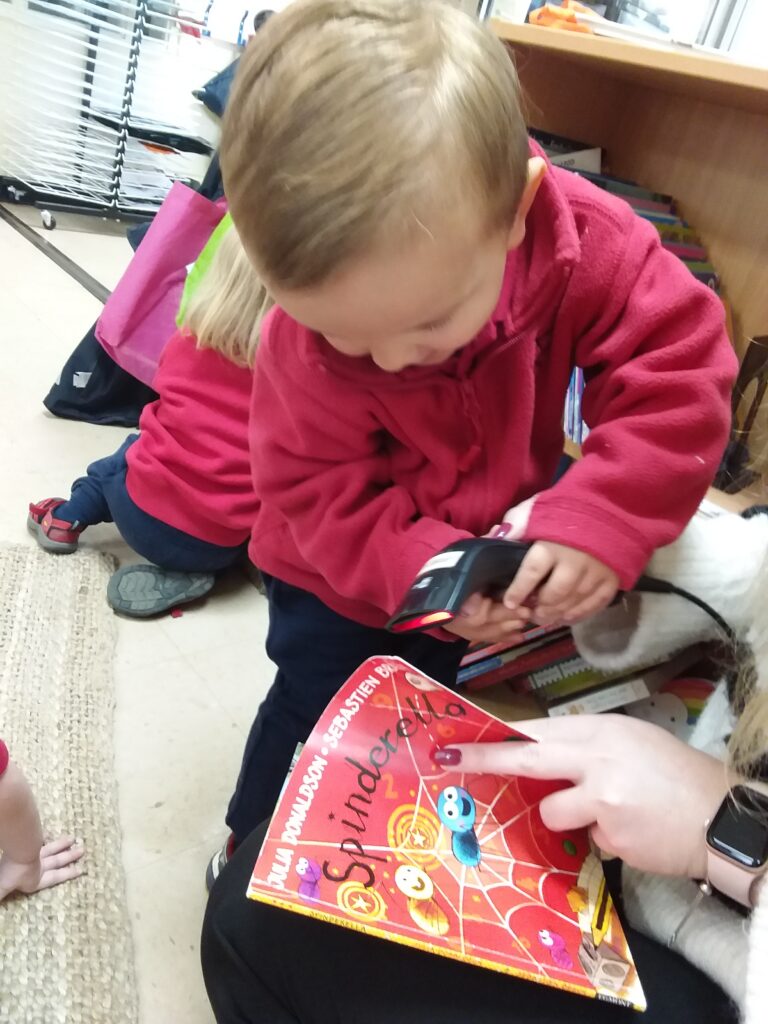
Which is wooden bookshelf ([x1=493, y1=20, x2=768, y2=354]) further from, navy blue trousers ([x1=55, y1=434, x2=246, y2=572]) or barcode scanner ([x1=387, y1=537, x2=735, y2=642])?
navy blue trousers ([x1=55, y1=434, x2=246, y2=572])

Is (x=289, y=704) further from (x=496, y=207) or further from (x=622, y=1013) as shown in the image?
(x=496, y=207)

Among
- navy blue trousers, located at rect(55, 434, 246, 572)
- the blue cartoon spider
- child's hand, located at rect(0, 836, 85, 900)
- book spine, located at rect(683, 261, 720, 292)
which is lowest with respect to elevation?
child's hand, located at rect(0, 836, 85, 900)

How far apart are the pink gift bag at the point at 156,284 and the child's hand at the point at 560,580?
1.01 metres

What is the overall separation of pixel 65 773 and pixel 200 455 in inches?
18.6

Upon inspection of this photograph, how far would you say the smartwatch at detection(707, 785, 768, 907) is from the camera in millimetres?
482

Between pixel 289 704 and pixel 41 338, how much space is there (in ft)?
4.20

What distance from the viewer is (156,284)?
1.40m

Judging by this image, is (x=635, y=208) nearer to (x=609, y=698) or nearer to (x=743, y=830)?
(x=609, y=698)

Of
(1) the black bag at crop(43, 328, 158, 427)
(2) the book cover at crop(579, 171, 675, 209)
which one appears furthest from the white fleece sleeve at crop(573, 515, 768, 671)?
(1) the black bag at crop(43, 328, 158, 427)

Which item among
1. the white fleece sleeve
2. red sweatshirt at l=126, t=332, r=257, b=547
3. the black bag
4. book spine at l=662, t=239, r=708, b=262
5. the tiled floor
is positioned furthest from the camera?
the black bag

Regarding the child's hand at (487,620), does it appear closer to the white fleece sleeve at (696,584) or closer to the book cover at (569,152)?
the white fleece sleeve at (696,584)

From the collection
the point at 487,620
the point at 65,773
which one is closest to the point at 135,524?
the point at 65,773

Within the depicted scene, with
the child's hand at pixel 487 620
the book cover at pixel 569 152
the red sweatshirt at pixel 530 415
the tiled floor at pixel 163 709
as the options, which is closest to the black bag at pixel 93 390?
the tiled floor at pixel 163 709

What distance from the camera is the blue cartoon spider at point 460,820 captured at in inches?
21.2
